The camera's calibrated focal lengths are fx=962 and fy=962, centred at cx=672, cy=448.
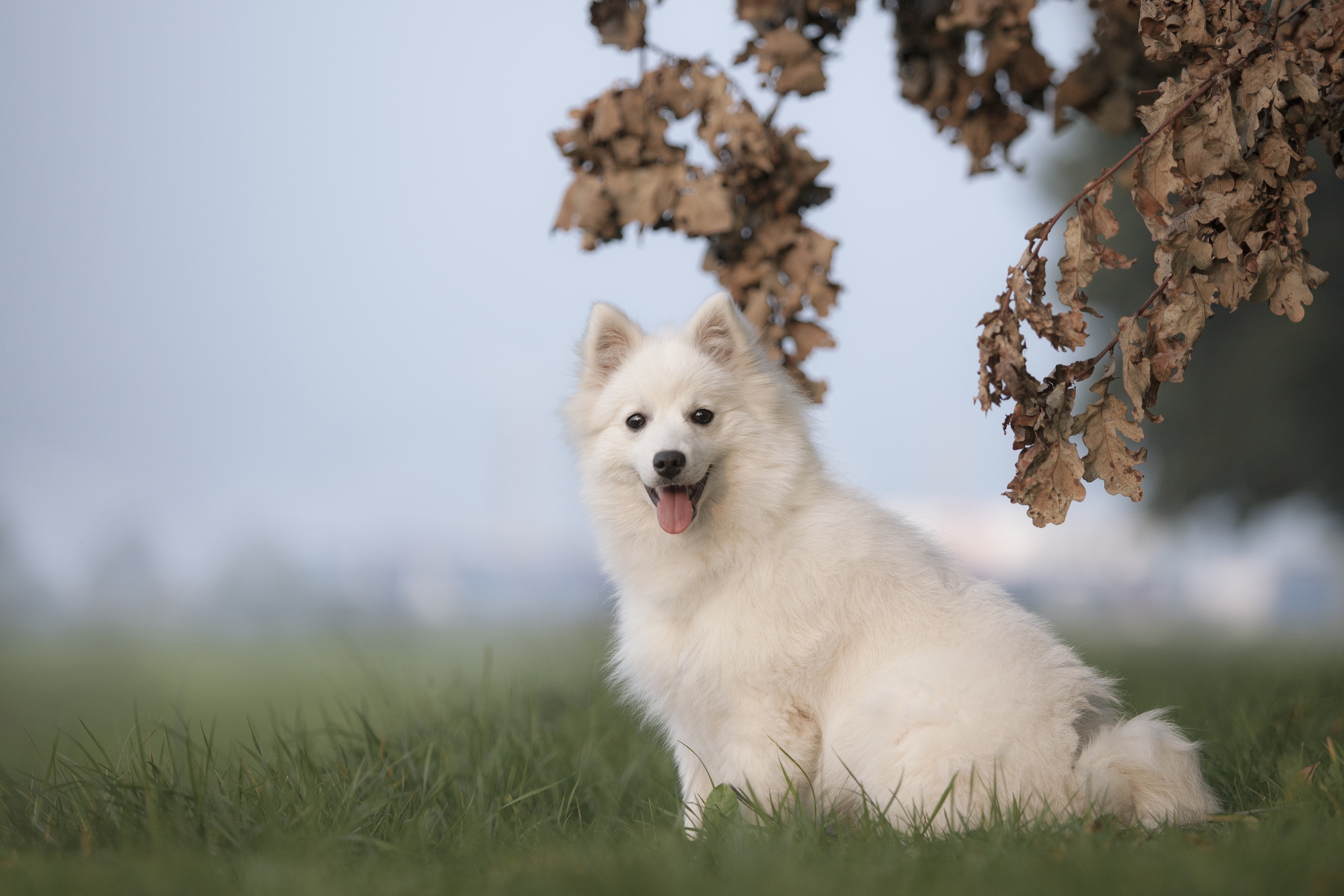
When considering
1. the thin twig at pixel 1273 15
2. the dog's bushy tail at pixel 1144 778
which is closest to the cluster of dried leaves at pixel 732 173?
the thin twig at pixel 1273 15

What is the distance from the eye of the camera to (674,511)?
13.7 ft

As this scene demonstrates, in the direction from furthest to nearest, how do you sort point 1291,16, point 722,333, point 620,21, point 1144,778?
point 620,21 → point 722,333 → point 1291,16 → point 1144,778

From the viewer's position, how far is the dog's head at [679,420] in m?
4.18

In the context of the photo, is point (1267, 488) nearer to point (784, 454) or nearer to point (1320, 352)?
point (1320, 352)

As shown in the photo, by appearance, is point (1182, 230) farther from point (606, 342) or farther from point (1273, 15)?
point (606, 342)

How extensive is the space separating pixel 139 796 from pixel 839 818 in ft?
8.98

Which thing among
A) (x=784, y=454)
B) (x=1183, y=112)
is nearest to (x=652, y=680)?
(x=784, y=454)

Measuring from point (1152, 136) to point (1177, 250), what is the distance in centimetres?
50

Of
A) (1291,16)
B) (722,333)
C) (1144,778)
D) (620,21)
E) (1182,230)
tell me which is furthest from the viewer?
(620,21)

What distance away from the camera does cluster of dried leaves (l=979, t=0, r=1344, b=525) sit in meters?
3.93

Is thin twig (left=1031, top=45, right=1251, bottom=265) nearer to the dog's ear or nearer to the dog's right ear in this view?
the dog's ear

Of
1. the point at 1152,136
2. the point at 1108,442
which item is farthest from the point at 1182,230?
the point at 1108,442

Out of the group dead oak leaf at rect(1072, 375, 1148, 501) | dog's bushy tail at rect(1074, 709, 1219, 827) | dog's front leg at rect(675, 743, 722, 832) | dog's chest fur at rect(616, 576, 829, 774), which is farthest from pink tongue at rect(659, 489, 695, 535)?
dog's bushy tail at rect(1074, 709, 1219, 827)

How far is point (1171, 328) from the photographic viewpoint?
395cm
